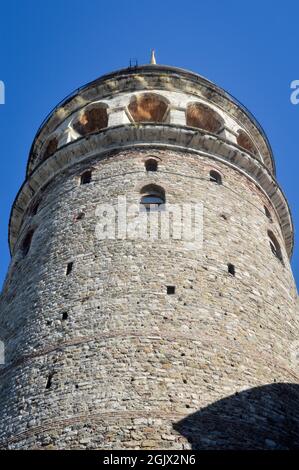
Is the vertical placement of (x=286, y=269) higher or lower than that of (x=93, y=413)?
higher

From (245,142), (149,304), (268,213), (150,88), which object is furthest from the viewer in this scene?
(245,142)

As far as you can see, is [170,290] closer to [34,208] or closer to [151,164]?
[151,164]

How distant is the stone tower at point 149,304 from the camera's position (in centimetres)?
998

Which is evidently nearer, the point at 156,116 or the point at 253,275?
the point at 253,275

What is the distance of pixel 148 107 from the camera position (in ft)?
61.4

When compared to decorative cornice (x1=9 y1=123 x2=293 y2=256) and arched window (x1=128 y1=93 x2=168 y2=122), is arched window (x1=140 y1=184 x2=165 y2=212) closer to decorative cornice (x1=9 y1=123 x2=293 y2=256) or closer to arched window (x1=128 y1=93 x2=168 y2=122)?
decorative cornice (x1=9 y1=123 x2=293 y2=256)

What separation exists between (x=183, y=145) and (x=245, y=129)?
4.26m

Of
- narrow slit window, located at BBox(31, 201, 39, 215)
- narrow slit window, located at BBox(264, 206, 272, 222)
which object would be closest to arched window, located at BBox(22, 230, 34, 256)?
narrow slit window, located at BBox(31, 201, 39, 215)

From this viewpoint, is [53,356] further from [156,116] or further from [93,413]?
[156,116]

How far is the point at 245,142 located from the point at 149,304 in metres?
8.86

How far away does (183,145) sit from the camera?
15.7 metres

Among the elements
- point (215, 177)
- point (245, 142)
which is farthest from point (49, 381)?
point (245, 142)

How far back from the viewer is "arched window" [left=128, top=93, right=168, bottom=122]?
1820cm

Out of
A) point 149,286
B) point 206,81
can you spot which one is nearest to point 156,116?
point 206,81
